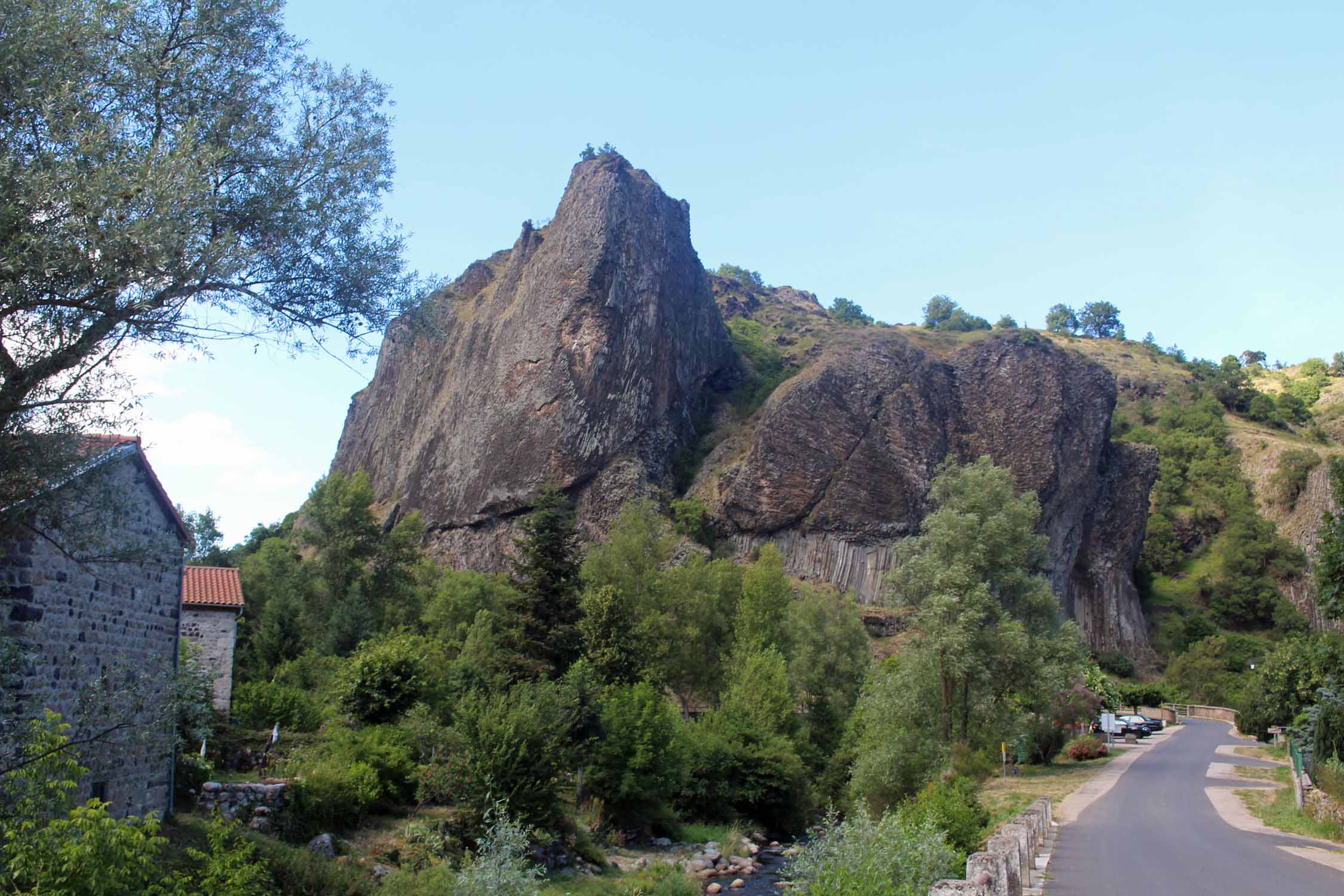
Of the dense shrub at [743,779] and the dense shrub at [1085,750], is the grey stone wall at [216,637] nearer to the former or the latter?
the dense shrub at [743,779]

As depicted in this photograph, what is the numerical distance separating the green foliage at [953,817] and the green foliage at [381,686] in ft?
48.7

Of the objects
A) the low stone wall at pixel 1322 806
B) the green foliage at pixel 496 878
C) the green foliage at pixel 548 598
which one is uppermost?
the green foliage at pixel 548 598

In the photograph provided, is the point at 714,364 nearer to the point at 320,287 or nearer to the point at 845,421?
the point at 845,421

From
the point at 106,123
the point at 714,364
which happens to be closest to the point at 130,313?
the point at 106,123

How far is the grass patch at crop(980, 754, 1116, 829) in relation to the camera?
2130cm

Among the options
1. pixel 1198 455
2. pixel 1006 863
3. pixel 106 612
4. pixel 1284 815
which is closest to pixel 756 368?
pixel 1198 455

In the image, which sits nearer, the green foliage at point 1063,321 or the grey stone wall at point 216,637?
the grey stone wall at point 216,637

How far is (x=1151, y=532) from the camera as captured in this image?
314 ft

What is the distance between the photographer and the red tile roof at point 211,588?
84.4ft

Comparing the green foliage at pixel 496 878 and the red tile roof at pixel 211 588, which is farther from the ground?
the red tile roof at pixel 211 588

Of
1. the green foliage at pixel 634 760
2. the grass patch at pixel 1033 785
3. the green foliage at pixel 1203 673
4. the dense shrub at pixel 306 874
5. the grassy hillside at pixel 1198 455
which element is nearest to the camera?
the dense shrub at pixel 306 874

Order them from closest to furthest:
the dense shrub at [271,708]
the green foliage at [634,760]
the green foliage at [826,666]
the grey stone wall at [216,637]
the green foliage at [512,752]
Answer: the green foliage at [512,752]
the dense shrub at [271,708]
the grey stone wall at [216,637]
the green foliage at [634,760]
the green foliage at [826,666]

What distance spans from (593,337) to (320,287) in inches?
2093

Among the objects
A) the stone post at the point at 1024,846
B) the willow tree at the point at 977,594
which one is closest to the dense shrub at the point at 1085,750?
the willow tree at the point at 977,594
